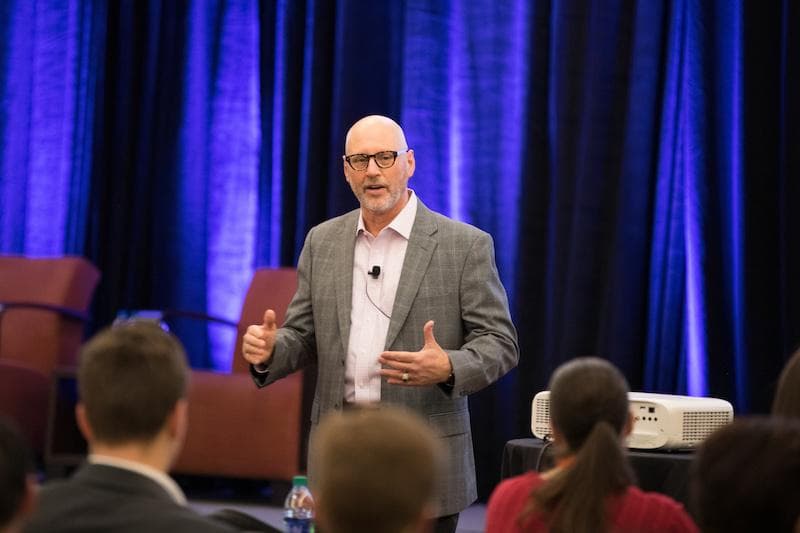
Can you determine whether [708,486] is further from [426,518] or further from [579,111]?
[579,111]

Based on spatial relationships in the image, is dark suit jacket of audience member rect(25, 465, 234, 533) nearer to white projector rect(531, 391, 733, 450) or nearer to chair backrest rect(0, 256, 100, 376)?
white projector rect(531, 391, 733, 450)

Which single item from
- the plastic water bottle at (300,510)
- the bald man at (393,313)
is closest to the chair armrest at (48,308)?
the plastic water bottle at (300,510)

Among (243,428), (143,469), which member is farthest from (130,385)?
(243,428)

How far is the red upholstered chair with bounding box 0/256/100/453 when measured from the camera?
5193 millimetres

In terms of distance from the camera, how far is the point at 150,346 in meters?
1.52

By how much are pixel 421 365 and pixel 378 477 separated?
4.46 ft

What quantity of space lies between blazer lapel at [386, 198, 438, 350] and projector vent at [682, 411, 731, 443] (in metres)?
0.76

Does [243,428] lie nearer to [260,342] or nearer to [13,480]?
[260,342]

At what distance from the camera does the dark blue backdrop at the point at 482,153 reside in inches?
183

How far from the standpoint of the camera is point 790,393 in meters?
1.97

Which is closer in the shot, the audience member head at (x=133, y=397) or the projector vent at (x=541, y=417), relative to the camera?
the audience member head at (x=133, y=397)

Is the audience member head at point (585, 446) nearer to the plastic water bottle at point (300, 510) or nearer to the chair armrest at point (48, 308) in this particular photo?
the plastic water bottle at point (300, 510)

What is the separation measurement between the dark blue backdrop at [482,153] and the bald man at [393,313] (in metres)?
2.07

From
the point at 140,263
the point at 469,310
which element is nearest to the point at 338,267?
the point at 469,310
